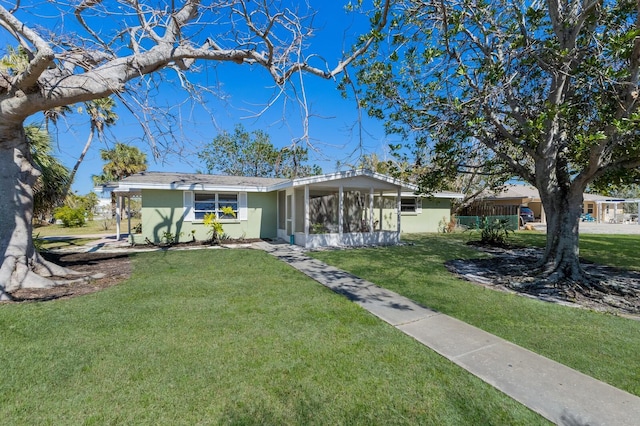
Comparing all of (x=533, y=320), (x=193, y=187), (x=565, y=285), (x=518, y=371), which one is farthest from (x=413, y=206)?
(x=518, y=371)

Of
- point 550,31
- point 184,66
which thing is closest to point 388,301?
point 184,66

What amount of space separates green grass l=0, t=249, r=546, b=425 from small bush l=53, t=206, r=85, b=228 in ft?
80.1

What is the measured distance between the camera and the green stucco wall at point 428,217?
1902 centimetres

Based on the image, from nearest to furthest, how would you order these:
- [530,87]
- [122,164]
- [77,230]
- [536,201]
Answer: [530,87], [77,230], [122,164], [536,201]

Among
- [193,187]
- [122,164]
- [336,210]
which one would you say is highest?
[122,164]

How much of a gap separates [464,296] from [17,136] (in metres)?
9.43

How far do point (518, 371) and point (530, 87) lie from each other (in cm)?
773

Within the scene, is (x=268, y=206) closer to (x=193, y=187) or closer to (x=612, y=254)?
(x=193, y=187)

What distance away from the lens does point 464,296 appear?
218 inches

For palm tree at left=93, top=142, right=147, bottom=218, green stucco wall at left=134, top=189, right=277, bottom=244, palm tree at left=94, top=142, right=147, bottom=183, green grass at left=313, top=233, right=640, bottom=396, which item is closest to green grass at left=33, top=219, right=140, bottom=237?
palm tree at left=93, top=142, right=147, bottom=218

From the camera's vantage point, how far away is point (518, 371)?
2959 mm

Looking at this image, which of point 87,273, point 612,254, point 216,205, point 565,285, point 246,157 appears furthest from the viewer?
point 246,157

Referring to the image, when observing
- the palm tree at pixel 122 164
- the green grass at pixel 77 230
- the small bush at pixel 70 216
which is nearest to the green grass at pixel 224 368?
the green grass at pixel 77 230

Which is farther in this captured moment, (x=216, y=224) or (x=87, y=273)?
(x=216, y=224)
